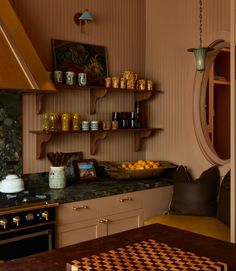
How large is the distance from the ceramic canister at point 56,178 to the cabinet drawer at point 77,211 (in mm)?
338

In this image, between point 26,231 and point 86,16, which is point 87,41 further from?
point 26,231

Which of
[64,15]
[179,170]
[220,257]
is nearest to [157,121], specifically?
[179,170]

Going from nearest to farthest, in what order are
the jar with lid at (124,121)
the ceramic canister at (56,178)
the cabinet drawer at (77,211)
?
the cabinet drawer at (77,211) → the ceramic canister at (56,178) → the jar with lid at (124,121)

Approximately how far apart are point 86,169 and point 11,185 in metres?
0.87

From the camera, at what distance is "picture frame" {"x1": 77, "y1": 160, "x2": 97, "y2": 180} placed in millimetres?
3727

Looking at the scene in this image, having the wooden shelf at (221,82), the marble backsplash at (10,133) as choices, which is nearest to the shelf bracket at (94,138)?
the marble backsplash at (10,133)

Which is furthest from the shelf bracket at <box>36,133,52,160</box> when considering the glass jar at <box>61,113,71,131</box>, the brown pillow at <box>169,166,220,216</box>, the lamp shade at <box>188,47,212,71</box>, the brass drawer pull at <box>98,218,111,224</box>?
the lamp shade at <box>188,47,212,71</box>

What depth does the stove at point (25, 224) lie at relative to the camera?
269 cm

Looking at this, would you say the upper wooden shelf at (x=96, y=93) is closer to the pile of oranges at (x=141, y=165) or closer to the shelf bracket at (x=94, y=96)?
the shelf bracket at (x=94, y=96)

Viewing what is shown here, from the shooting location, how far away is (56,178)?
133 inches

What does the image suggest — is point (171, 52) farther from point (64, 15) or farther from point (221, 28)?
point (64, 15)

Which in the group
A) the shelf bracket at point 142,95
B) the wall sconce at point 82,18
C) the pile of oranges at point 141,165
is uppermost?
the wall sconce at point 82,18

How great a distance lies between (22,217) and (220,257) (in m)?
1.52

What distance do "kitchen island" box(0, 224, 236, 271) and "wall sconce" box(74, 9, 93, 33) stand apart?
2277 millimetres
